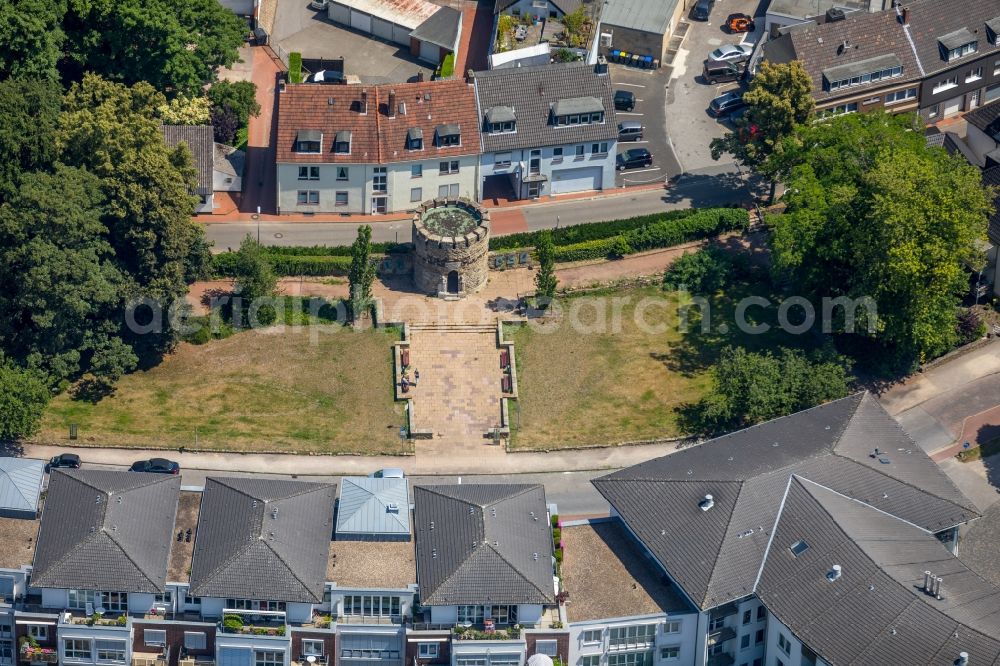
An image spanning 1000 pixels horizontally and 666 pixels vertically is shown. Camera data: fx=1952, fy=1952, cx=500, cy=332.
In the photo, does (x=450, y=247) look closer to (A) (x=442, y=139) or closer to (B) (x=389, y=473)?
(A) (x=442, y=139)

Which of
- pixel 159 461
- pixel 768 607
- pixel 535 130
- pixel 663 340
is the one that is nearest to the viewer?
pixel 768 607

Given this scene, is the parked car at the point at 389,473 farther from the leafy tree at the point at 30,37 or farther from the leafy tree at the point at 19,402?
the leafy tree at the point at 30,37

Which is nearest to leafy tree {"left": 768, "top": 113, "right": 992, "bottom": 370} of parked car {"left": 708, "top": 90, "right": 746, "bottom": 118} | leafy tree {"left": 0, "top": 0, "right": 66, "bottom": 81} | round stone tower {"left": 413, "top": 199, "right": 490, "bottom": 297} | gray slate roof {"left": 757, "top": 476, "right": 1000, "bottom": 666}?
parked car {"left": 708, "top": 90, "right": 746, "bottom": 118}

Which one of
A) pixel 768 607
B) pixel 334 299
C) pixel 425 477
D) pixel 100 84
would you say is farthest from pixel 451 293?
pixel 768 607

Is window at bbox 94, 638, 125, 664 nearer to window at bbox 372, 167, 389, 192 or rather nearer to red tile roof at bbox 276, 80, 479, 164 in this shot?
red tile roof at bbox 276, 80, 479, 164

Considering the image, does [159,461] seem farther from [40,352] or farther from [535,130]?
[535,130]

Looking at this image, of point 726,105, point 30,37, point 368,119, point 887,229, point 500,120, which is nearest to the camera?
point 887,229

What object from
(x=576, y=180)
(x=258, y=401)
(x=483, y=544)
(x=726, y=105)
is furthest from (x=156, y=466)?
(x=726, y=105)
